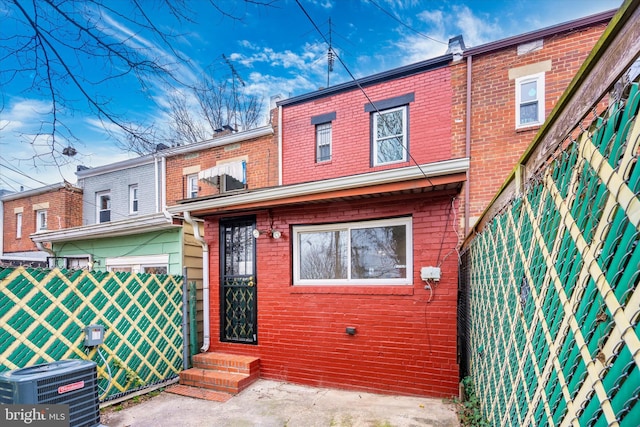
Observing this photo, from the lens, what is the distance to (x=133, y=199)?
35.7ft

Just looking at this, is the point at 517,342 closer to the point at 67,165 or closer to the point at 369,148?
the point at 67,165

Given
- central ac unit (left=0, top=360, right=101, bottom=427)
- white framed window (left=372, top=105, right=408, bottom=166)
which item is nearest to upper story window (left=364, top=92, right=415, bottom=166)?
white framed window (left=372, top=105, right=408, bottom=166)

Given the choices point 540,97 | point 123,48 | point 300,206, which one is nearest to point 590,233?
point 123,48

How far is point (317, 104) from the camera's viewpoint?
26.2 ft

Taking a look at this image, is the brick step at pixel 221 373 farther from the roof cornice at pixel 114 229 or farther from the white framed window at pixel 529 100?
the white framed window at pixel 529 100

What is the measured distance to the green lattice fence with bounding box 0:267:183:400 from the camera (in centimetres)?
328

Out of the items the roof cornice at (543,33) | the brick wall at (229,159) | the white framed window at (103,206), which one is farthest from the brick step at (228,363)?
the white framed window at (103,206)

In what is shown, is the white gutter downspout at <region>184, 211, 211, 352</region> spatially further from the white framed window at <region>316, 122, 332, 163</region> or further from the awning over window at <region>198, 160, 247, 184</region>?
the white framed window at <region>316, 122, 332, 163</region>

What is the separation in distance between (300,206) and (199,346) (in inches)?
125

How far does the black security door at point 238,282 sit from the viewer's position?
510 cm

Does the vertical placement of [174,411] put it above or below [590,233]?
below

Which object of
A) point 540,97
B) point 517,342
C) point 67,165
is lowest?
point 517,342

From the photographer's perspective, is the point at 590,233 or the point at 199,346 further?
the point at 199,346
